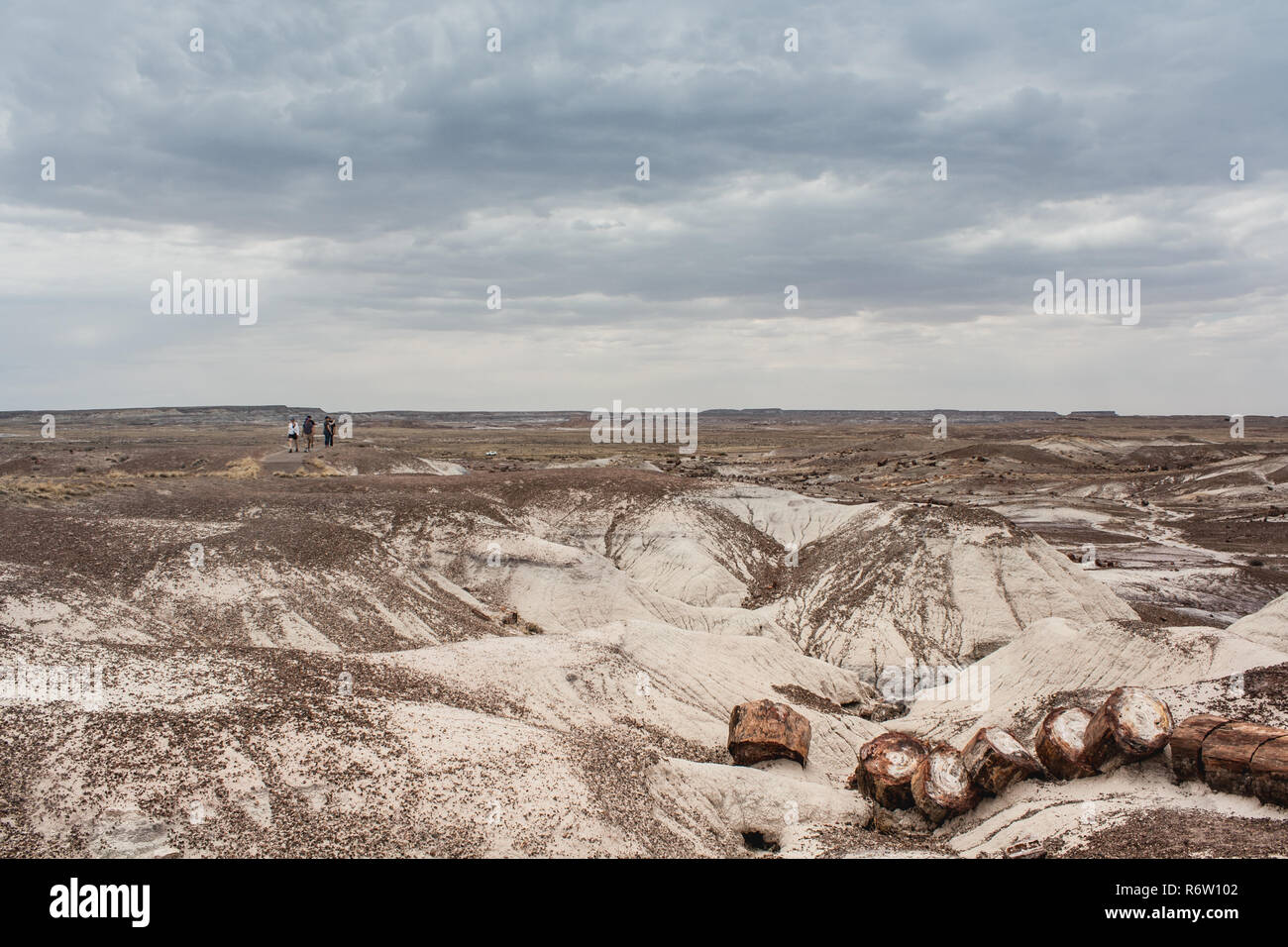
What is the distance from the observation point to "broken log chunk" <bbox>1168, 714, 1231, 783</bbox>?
32.1 ft

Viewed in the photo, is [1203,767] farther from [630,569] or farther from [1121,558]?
[1121,558]

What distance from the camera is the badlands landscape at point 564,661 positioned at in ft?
30.7

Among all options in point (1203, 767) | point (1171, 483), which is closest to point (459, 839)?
point (1203, 767)

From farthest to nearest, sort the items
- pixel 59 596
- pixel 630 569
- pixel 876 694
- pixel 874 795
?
pixel 630 569 → pixel 876 694 → pixel 59 596 → pixel 874 795

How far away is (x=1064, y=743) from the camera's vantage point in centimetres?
1102

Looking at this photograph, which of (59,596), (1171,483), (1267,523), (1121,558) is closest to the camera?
(59,596)

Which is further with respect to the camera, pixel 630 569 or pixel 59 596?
pixel 630 569

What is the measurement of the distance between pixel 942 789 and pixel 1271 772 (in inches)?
147

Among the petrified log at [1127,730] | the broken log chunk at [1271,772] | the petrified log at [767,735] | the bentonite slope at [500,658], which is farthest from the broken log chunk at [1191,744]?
the petrified log at [767,735]

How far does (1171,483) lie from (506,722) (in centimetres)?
6513

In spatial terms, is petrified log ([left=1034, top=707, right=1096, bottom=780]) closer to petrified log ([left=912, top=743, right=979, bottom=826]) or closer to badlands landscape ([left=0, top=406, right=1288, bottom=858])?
badlands landscape ([left=0, top=406, right=1288, bottom=858])

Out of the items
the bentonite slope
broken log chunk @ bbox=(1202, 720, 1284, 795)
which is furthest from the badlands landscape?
broken log chunk @ bbox=(1202, 720, 1284, 795)

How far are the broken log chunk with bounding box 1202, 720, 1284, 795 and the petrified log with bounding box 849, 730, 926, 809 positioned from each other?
138 inches

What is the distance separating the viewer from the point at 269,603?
64.1ft
